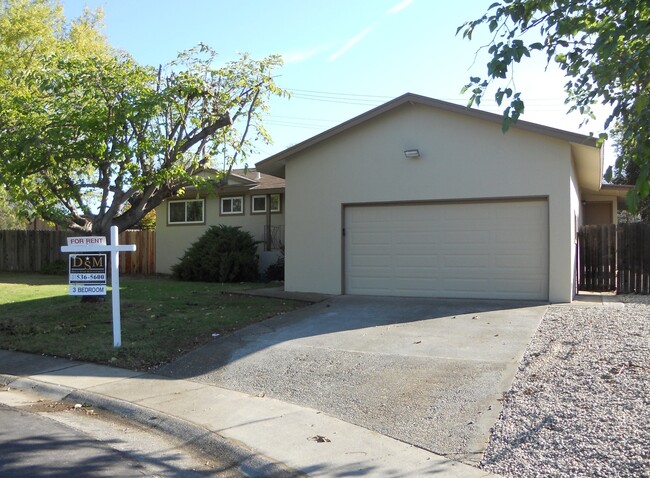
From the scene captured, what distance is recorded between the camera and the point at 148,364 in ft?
29.0

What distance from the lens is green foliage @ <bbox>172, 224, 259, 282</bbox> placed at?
2009cm

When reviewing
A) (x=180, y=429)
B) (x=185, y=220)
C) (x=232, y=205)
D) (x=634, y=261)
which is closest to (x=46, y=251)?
(x=185, y=220)

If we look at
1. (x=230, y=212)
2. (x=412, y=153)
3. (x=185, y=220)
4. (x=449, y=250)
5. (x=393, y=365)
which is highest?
(x=412, y=153)

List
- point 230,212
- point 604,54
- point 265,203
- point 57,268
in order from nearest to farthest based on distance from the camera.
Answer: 1. point 604,54
2. point 265,203
3. point 230,212
4. point 57,268

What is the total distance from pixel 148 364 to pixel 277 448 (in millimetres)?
3982

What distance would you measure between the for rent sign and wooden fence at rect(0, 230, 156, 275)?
14.2m

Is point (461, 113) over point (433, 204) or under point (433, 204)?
over

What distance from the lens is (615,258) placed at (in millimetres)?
15719

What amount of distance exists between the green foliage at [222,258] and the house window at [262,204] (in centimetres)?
138

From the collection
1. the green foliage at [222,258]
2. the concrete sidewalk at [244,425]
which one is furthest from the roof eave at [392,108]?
the concrete sidewalk at [244,425]

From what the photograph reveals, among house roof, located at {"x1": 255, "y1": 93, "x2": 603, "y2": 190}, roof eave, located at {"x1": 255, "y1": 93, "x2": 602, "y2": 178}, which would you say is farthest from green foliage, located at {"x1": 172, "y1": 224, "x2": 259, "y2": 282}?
roof eave, located at {"x1": 255, "y1": 93, "x2": 602, "y2": 178}

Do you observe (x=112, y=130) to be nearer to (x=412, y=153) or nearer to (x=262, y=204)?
(x=412, y=153)

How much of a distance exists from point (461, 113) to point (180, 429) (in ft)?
32.5

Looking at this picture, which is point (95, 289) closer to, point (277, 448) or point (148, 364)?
point (148, 364)
